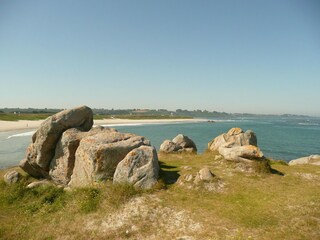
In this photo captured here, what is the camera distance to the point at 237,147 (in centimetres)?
1819

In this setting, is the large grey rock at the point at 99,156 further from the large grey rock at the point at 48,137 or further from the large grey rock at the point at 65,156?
the large grey rock at the point at 48,137

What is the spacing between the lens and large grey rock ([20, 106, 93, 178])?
18422 millimetres

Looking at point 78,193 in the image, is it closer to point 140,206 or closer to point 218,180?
point 140,206

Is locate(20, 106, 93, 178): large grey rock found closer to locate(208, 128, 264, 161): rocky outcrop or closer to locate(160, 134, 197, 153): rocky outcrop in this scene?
locate(160, 134, 197, 153): rocky outcrop

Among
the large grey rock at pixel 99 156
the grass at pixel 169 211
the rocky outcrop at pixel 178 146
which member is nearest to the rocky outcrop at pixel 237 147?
the grass at pixel 169 211

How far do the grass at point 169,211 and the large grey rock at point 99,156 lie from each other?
48.2 inches

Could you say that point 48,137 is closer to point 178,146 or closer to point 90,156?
point 90,156

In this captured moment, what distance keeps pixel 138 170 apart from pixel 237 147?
892 cm

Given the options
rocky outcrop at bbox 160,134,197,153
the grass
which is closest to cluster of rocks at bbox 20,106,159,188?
the grass

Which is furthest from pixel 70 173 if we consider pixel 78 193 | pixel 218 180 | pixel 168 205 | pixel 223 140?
pixel 223 140

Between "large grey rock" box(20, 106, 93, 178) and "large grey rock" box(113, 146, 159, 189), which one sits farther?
"large grey rock" box(20, 106, 93, 178)

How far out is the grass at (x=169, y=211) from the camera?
959cm

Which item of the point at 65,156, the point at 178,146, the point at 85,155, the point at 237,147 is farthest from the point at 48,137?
the point at 237,147

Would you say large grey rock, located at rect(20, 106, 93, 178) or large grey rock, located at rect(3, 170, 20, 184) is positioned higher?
large grey rock, located at rect(20, 106, 93, 178)
